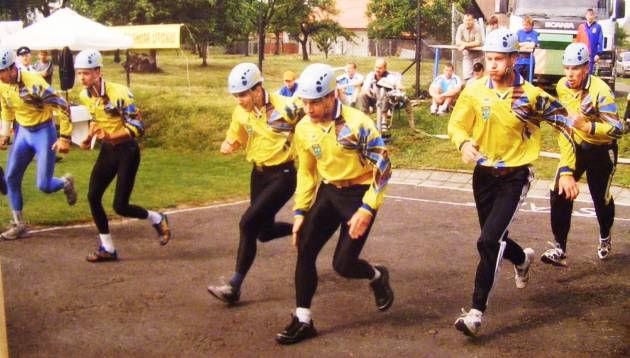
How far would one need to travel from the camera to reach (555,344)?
5.83 metres

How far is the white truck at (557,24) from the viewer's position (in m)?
19.0

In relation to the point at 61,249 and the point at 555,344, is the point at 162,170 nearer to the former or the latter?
the point at 61,249

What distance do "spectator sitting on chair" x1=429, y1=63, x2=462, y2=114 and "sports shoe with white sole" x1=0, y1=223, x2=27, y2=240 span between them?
11.4 metres

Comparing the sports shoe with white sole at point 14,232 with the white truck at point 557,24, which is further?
the white truck at point 557,24

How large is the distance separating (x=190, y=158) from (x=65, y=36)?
6743 mm

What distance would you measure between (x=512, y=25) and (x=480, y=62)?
2226 millimetres

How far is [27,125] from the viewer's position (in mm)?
9031

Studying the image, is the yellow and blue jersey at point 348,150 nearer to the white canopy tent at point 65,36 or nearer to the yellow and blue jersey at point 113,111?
the yellow and blue jersey at point 113,111

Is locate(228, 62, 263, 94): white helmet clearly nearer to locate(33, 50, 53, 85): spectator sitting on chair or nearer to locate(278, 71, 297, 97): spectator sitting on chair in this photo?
locate(278, 71, 297, 97): spectator sitting on chair

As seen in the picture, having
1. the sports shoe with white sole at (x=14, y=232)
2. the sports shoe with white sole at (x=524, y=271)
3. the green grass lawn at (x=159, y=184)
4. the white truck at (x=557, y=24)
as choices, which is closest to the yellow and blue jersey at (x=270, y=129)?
the sports shoe with white sole at (x=524, y=271)

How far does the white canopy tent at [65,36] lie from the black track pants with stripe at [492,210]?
16708 mm

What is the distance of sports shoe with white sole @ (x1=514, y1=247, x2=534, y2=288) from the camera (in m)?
6.98

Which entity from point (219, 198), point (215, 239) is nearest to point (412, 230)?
point (215, 239)

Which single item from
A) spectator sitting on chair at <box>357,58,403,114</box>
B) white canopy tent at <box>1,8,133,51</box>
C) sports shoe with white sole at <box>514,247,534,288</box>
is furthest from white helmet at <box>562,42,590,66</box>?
white canopy tent at <box>1,8,133,51</box>
